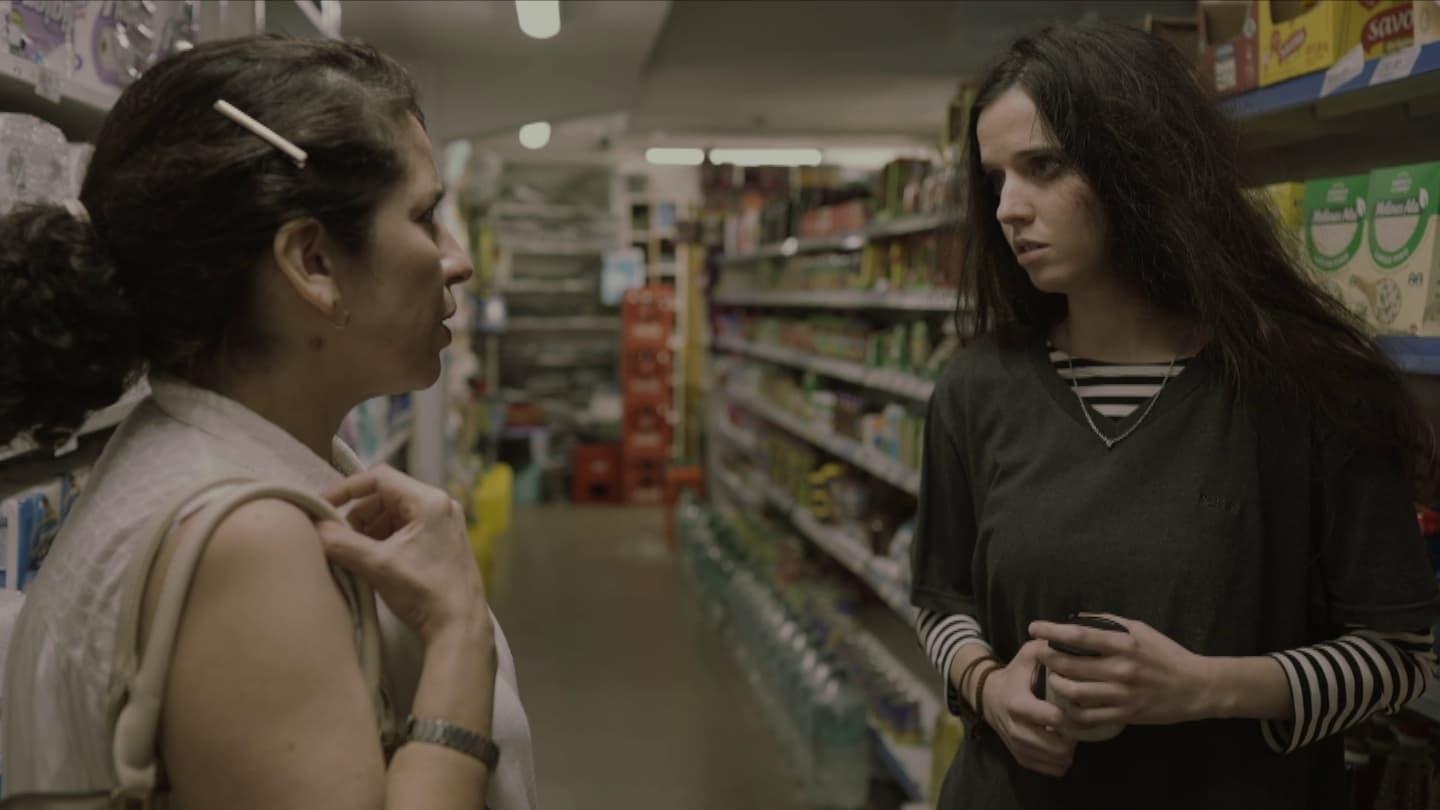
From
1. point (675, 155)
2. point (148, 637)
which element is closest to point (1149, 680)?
point (148, 637)

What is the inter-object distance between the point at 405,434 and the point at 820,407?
1977mm

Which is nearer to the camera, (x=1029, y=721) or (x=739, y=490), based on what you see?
(x=1029, y=721)

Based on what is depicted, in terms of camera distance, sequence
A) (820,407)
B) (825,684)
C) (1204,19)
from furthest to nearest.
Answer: (820,407)
(825,684)
(1204,19)

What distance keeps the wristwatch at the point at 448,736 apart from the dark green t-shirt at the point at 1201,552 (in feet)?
2.80

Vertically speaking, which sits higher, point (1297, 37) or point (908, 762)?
point (1297, 37)

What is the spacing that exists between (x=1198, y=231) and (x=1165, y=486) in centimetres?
34

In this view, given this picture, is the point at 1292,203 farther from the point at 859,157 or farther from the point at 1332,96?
the point at 859,157

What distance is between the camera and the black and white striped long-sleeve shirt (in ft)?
4.85

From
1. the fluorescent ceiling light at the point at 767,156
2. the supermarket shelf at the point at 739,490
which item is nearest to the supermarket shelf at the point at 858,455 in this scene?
the supermarket shelf at the point at 739,490

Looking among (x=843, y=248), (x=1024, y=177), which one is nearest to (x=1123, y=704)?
(x=1024, y=177)

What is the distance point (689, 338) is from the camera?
489 inches

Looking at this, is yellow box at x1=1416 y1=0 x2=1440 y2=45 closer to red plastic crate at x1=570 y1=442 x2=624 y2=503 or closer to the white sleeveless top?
the white sleeveless top

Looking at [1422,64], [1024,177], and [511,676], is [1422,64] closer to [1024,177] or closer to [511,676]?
[1024,177]

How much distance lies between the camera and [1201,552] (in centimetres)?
153
